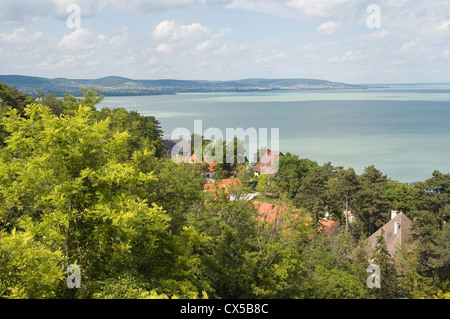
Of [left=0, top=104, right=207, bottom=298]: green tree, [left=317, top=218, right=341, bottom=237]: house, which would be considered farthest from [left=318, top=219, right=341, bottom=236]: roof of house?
[left=0, top=104, right=207, bottom=298]: green tree

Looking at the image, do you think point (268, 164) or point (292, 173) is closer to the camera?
point (292, 173)

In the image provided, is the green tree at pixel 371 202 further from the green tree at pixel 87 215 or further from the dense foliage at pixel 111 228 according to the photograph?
the green tree at pixel 87 215

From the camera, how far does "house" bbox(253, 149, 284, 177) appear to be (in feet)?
200

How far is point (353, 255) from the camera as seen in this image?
87.0 ft

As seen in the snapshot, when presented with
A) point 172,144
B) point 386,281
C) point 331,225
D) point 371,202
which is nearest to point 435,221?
point 386,281

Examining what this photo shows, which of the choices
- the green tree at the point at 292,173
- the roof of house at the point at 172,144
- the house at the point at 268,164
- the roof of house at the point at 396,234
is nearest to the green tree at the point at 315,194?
the green tree at the point at 292,173

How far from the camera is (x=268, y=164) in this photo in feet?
210

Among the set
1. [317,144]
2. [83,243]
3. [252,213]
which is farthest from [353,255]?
[317,144]

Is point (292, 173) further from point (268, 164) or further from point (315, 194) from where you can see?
point (268, 164)

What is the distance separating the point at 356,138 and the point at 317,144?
1898 centimetres

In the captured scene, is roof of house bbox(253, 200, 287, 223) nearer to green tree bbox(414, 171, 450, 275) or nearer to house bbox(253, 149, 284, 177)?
green tree bbox(414, 171, 450, 275)

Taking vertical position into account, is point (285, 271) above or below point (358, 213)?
above
